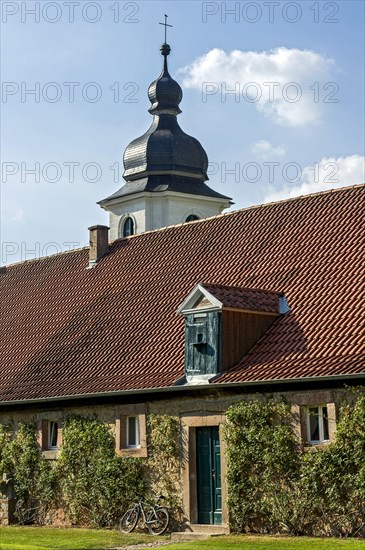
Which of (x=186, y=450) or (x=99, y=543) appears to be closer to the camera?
(x=99, y=543)

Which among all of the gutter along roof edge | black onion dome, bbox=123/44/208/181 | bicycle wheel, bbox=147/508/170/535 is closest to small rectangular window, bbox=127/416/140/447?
the gutter along roof edge

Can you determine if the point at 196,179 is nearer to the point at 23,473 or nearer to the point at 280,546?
the point at 23,473

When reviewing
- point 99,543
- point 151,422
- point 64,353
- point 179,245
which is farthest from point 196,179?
point 99,543

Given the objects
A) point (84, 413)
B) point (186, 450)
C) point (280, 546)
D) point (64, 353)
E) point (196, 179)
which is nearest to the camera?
point (280, 546)

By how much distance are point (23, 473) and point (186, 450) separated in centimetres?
557

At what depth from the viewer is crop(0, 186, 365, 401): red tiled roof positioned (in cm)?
2181

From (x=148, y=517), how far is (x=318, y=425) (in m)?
4.58

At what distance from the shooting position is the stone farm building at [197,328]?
21.5m

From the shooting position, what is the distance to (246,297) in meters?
23.0

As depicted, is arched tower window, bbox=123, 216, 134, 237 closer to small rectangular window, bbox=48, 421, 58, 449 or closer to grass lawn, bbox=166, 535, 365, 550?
small rectangular window, bbox=48, 421, 58, 449

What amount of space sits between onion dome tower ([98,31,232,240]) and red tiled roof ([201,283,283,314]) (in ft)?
63.9

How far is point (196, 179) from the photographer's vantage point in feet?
145

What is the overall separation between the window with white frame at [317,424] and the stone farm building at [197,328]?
0.02 metres

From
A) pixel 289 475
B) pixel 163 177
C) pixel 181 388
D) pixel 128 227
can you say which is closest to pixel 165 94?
pixel 163 177
